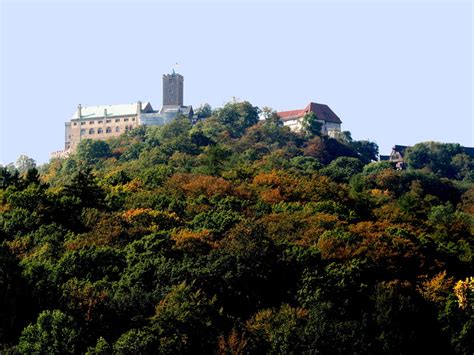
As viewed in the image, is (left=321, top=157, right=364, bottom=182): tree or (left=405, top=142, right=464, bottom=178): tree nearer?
(left=321, top=157, right=364, bottom=182): tree

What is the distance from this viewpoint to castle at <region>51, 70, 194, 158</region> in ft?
426

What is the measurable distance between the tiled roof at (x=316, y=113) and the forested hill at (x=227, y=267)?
164 feet

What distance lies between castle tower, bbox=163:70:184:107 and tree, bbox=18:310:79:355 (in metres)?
89.1

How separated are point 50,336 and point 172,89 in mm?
91159

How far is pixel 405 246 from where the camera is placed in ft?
202

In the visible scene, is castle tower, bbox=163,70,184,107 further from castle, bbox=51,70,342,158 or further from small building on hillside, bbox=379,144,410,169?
small building on hillside, bbox=379,144,410,169

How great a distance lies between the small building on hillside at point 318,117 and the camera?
131125mm

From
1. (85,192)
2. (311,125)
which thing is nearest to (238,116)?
(311,125)

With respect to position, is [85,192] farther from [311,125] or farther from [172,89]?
[172,89]

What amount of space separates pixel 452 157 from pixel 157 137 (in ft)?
97.0

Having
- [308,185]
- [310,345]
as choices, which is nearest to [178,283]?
[310,345]

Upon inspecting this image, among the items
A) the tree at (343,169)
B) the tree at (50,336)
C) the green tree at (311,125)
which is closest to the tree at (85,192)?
the tree at (50,336)

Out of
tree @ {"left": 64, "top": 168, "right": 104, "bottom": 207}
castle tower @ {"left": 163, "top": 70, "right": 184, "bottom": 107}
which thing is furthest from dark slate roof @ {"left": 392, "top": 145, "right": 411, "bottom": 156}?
tree @ {"left": 64, "top": 168, "right": 104, "bottom": 207}

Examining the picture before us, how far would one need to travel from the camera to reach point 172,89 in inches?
5359
